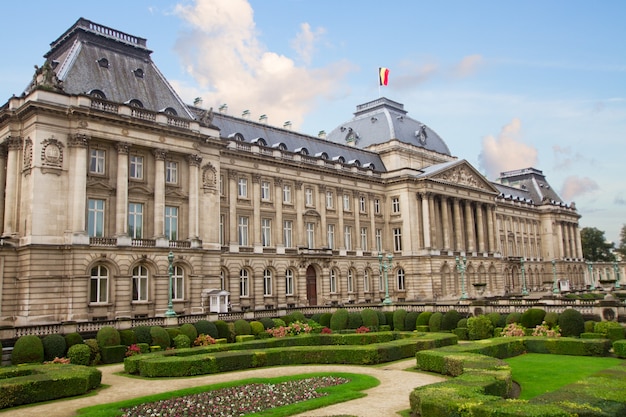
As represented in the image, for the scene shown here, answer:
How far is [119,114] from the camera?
43.7 m

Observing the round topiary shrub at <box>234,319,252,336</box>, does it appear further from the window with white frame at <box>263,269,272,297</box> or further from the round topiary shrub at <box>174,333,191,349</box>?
the window with white frame at <box>263,269,272,297</box>

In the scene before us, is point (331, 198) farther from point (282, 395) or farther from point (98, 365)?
point (282, 395)

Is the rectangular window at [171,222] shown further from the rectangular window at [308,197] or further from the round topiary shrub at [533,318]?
the round topiary shrub at [533,318]

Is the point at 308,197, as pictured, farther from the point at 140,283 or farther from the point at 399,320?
the point at 140,283

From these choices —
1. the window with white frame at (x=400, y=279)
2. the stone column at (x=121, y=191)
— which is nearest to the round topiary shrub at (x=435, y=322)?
the stone column at (x=121, y=191)

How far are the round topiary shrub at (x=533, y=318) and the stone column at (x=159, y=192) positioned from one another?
2770 cm

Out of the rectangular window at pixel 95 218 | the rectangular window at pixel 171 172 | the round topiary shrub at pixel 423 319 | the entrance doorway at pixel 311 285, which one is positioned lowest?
the round topiary shrub at pixel 423 319

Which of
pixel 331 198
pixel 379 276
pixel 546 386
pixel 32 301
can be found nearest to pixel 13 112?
pixel 32 301

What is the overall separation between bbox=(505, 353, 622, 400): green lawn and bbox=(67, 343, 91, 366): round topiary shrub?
21242 millimetres

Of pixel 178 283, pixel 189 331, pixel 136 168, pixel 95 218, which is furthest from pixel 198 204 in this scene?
pixel 189 331

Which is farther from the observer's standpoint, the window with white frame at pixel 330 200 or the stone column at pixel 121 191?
the window with white frame at pixel 330 200

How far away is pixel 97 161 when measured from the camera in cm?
4366

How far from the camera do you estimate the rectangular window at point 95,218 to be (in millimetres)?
42281

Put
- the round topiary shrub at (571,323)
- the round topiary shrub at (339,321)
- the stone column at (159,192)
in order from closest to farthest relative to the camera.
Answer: the round topiary shrub at (571,323) → the round topiary shrub at (339,321) → the stone column at (159,192)
